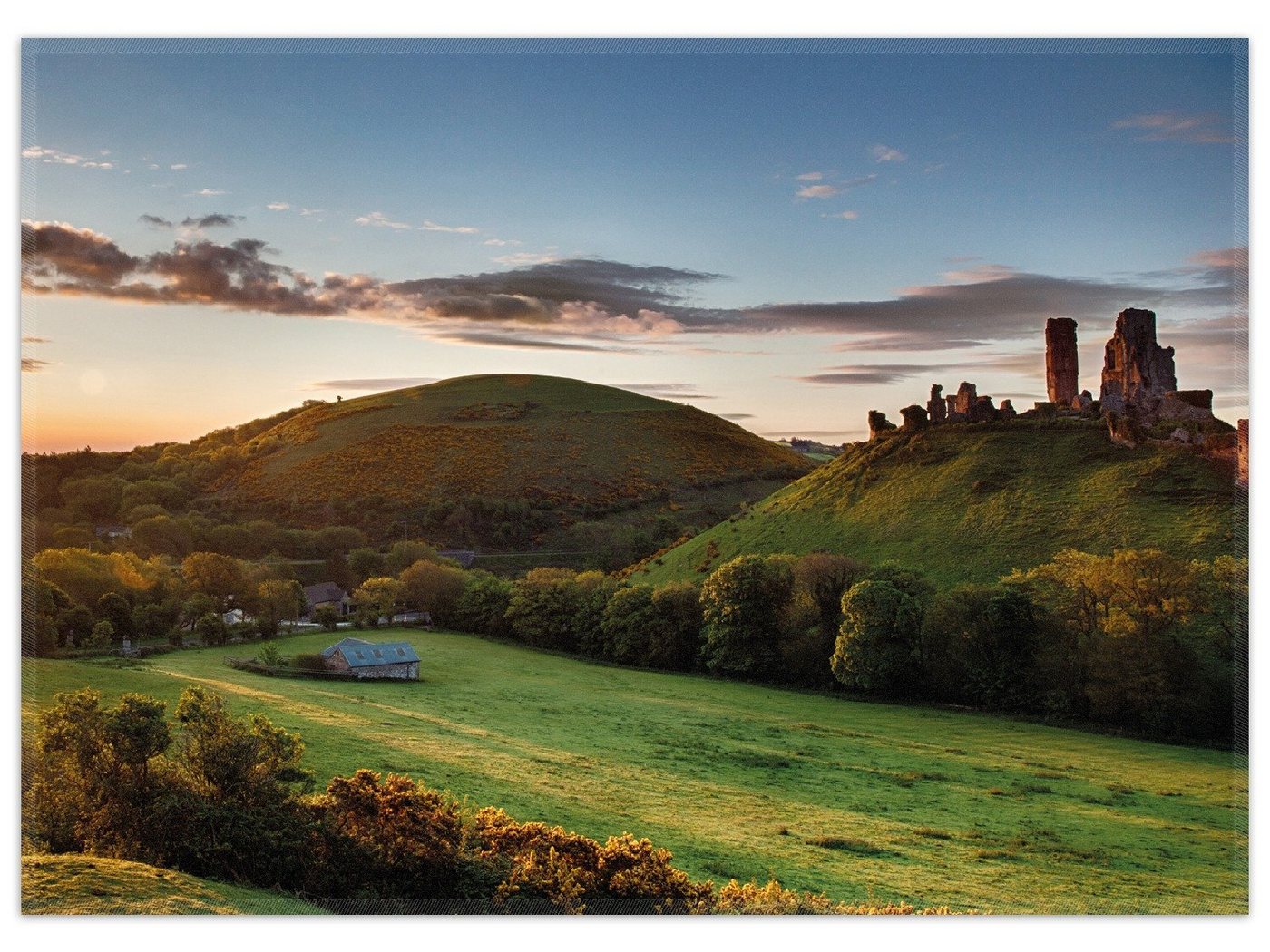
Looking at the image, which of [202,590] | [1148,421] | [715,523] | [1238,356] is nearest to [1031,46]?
[1238,356]

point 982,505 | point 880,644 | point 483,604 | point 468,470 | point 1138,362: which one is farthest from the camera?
point 982,505

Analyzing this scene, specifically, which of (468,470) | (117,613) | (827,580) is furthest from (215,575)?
(827,580)

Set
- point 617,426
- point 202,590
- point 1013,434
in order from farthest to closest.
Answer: point 1013,434 < point 617,426 < point 202,590

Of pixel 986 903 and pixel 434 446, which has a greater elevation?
pixel 434 446

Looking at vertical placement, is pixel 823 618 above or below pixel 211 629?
below

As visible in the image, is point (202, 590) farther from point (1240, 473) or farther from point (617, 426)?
point (1240, 473)

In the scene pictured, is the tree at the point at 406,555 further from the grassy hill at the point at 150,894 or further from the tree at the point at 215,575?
the grassy hill at the point at 150,894

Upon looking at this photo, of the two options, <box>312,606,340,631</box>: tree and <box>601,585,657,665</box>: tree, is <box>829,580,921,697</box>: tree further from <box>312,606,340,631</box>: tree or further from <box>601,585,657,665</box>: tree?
<box>312,606,340,631</box>: tree

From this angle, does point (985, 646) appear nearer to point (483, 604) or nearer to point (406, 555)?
point (483, 604)
